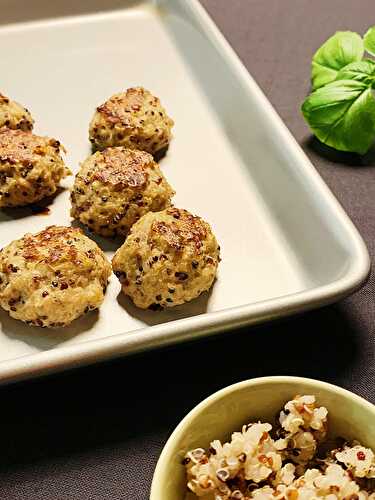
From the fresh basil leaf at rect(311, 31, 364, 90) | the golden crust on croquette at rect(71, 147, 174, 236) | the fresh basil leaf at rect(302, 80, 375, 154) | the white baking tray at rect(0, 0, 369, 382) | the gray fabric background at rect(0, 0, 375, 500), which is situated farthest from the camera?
the fresh basil leaf at rect(311, 31, 364, 90)

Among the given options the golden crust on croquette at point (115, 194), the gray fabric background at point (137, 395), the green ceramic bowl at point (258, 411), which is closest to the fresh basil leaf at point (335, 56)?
the gray fabric background at point (137, 395)

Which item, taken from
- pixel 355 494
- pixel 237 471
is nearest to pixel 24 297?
pixel 237 471

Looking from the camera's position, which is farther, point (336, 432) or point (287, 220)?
point (287, 220)

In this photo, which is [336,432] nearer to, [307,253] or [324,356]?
[324,356]

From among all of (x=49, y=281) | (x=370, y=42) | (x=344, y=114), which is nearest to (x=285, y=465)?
(x=49, y=281)

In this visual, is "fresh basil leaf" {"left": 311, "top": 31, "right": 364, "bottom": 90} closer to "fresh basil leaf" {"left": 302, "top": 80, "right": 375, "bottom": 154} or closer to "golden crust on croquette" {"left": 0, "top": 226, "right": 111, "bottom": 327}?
"fresh basil leaf" {"left": 302, "top": 80, "right": 375, "bottom": 154}

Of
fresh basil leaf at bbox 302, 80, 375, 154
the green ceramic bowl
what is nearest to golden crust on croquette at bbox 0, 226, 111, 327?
the green ceramic bowl
